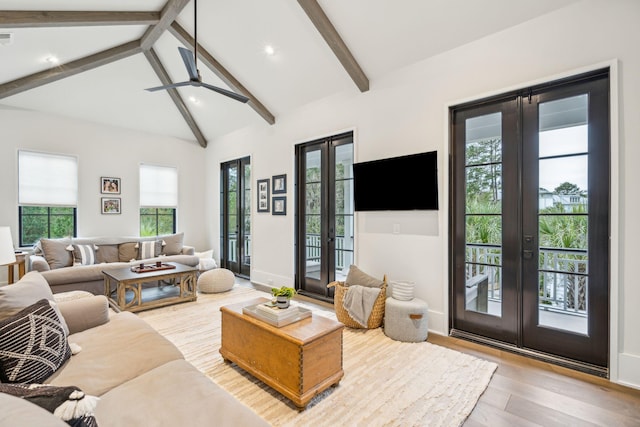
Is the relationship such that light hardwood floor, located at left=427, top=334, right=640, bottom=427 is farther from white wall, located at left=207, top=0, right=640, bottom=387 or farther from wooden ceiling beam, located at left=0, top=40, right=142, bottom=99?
wooden ceiling beam, located at left=0, top=40, right=142, bottom=99

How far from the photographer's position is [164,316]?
3.71m

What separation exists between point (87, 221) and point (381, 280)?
5.21 m

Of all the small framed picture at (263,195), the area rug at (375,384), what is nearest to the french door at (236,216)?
the small framed picture at (263,195)

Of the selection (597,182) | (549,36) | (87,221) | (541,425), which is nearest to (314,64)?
(549,36)

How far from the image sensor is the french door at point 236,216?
6020mm

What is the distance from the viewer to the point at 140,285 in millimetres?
3955

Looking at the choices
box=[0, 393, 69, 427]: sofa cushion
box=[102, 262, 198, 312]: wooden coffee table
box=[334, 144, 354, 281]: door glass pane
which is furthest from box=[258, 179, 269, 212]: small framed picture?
box=[0, 393, 69, 427]: sofa cushion

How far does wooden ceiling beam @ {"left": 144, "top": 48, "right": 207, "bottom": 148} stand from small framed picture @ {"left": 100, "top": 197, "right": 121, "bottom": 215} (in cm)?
203

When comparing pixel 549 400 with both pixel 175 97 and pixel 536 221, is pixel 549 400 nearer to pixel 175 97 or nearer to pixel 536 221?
pixel 536 221

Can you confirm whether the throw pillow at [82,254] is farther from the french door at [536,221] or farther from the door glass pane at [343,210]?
the french door at [536,221]

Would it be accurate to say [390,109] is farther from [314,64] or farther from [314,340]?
[314,340]

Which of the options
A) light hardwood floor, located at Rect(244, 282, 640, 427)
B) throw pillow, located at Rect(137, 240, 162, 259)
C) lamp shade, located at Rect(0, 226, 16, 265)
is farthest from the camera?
throw pillow, located at Rect(137, 240, 162, 259)

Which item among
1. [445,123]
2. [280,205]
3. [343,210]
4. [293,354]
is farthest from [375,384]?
[280,205]

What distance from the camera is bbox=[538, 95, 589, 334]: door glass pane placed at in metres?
2.57
